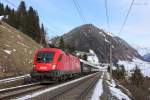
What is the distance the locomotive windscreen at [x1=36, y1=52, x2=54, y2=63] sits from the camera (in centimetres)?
3109

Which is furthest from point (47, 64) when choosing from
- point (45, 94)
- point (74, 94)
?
point (45, 94)

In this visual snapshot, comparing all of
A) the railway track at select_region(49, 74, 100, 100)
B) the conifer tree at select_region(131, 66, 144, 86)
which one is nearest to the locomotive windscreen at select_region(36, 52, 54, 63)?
the railway track at select_region(49, 74, 100, 100)

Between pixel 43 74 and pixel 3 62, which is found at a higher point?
pixel 3 62

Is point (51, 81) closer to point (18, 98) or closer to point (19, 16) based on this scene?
point (18, 98)

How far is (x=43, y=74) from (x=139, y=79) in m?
36.7

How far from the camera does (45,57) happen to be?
103 ft

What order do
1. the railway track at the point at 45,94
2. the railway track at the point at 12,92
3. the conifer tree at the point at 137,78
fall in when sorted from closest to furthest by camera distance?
the railway track at the point at 12,92 → the railway track at the point at 45,94 → the conifer tree at the point at 137,78

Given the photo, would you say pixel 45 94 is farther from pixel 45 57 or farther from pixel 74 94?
pixel 45 57

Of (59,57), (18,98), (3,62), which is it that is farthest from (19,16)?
(18,98)

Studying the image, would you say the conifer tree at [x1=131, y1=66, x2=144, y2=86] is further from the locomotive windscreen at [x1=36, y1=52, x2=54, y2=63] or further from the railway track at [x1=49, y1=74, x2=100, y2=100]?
the railway track at [x1=49, y1=74, x2=100, y2=100]

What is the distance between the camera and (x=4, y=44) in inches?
2844

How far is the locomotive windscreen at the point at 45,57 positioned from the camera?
102 feet

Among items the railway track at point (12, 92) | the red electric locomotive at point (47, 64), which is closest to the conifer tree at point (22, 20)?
the red electric locomotive at point (47, 64)

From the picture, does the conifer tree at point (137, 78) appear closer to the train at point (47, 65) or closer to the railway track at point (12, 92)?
the train at point (47, 65)
